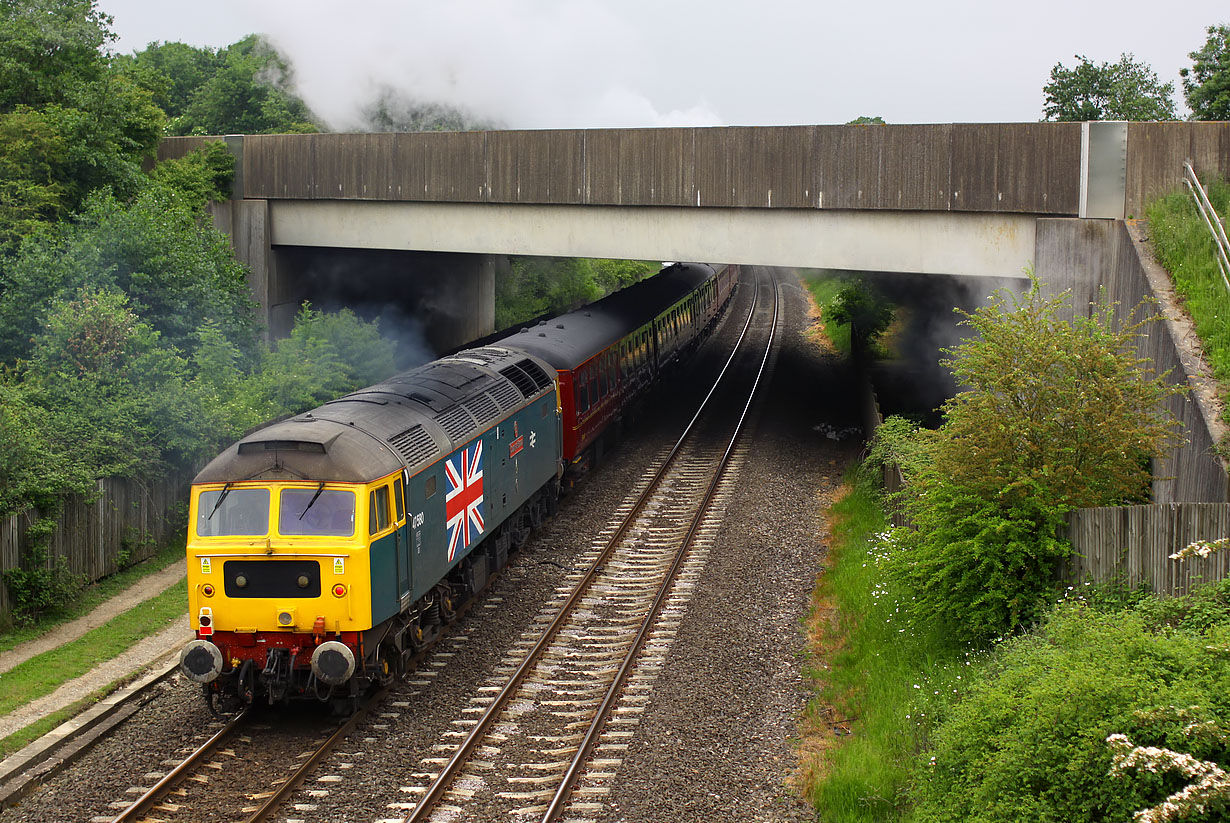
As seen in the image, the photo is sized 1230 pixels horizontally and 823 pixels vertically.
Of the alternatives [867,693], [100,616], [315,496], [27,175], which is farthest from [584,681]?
[27,175]

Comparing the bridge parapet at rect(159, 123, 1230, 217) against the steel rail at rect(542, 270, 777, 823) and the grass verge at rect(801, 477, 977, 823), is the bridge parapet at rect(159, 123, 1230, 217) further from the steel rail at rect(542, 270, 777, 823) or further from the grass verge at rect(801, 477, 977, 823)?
the grass verge at rect(801, 477, 977, 823)

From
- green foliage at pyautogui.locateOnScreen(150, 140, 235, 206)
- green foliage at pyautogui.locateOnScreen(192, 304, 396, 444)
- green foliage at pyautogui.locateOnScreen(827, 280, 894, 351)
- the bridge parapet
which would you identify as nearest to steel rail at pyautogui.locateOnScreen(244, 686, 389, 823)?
green foliage at pyautogui.locateOnScreen(192, 304, 396, 444)

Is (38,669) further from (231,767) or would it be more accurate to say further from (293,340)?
(293,340)

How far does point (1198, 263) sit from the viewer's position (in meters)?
16.4

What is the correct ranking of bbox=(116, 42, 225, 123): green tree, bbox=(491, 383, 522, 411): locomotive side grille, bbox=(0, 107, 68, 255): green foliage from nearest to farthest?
bbox=(491, 383, 522, 411): locomotive side grille → bbox=(0, 107, 68, 255): green foliage → bbox=(116, 42, 225, 123): green tree

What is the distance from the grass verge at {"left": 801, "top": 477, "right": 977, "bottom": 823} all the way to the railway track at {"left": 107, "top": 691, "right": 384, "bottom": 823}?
5.21 metres

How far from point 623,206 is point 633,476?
20.2 ft

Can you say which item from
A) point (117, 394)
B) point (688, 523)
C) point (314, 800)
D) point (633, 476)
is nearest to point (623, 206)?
point (633, 476)

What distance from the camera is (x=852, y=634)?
14508 mm

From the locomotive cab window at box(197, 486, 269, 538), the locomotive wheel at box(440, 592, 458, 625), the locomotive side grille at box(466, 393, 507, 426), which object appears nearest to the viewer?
the locomotive cab window at box(197, 486, 269, 538)

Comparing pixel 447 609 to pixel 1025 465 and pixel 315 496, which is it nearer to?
pixel 315 496

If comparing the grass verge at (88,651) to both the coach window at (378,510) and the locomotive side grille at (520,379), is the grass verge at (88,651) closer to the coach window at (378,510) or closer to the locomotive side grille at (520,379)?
the coach window at (378,510)

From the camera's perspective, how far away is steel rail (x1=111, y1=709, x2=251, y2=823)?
1012 cm

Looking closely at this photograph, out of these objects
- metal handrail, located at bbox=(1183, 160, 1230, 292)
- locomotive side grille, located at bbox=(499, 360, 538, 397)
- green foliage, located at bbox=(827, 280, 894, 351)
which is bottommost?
locomotive side grille, located at bbox=(499, 360, 538, 397)
